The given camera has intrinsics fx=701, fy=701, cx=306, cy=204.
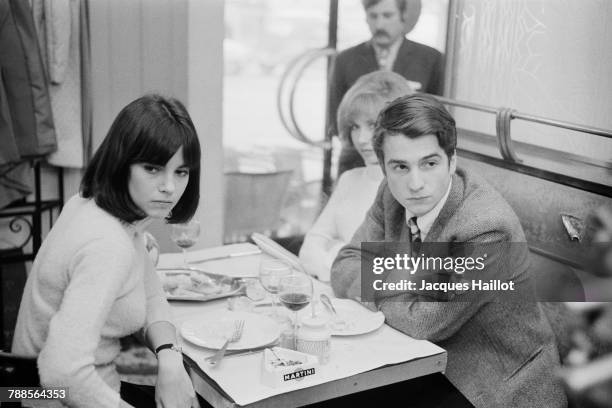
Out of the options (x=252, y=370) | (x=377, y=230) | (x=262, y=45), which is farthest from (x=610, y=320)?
(x=262, y=45)

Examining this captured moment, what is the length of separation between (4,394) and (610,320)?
49.8 inches

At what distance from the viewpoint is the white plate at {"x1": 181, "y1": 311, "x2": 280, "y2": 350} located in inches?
61.4

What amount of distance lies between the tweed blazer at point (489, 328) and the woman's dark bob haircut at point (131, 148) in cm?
67

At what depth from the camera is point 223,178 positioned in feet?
11.0

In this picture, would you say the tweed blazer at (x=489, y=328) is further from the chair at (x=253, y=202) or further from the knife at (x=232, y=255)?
the chair at (x=253, y=202)

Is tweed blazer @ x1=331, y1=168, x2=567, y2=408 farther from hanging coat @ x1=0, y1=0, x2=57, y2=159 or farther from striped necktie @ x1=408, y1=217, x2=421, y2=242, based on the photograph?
hanging coat @ x1=0, y1=0, x2=57, y2=159

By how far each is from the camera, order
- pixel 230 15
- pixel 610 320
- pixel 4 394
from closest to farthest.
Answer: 1. pixel 610 320
2. pixel 4 394
3. pixel 230 15

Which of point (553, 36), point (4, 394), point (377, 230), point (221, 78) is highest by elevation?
point (553, 36)

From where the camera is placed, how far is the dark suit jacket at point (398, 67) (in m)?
3.35

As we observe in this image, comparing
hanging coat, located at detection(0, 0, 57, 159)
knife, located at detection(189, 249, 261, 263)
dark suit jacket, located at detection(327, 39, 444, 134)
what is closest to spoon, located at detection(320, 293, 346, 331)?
knife, located at detection(189, 249, 261, 263)

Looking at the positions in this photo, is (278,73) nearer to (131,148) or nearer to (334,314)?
(334,314)

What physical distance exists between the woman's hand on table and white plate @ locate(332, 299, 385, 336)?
36 centimetres

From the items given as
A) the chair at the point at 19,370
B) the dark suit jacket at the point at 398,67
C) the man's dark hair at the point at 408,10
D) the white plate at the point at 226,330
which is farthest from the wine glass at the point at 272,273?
the man's dark hair at the point at 408,10

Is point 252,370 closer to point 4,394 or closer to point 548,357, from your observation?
point 4,394
